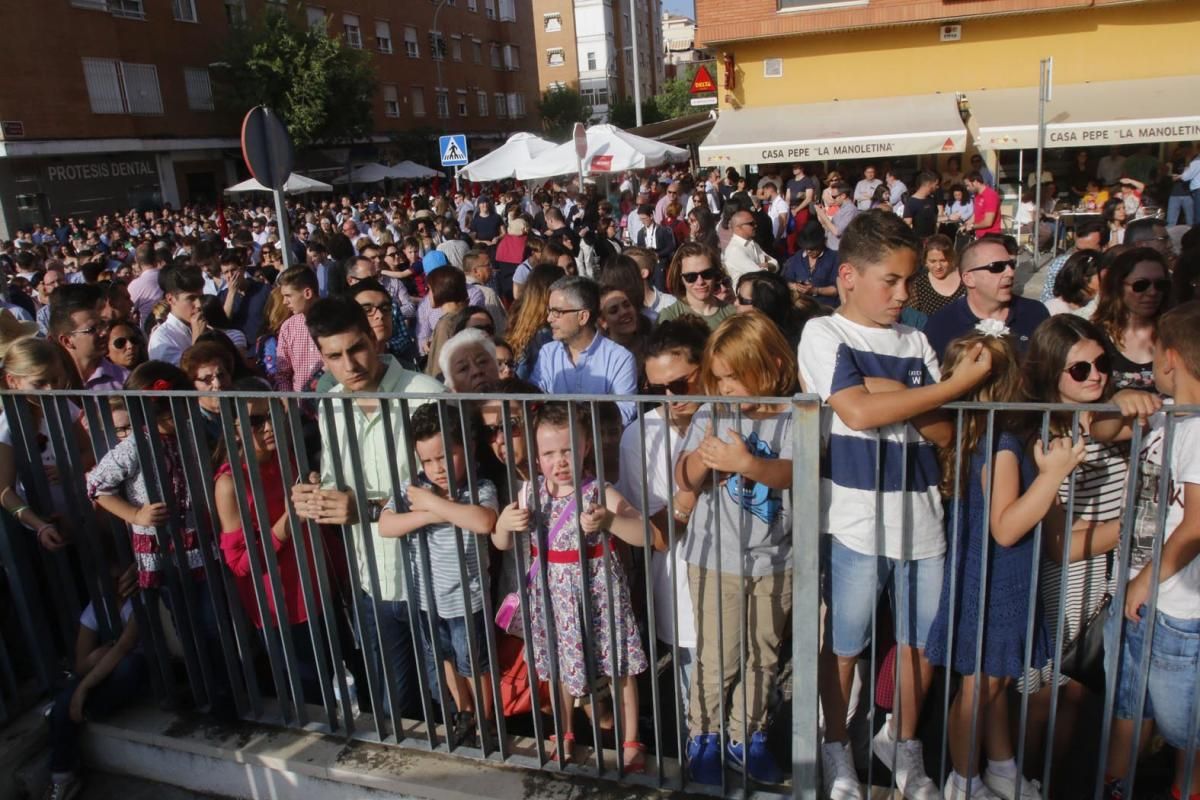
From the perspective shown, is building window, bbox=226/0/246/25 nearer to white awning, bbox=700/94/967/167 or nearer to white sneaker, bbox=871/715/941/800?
white awning, bbox=700/94/967/167

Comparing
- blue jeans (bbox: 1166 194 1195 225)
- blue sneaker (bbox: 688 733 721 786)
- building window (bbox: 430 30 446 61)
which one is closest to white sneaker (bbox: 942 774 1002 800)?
blue sneaker (bbox: 688 733 721 786)

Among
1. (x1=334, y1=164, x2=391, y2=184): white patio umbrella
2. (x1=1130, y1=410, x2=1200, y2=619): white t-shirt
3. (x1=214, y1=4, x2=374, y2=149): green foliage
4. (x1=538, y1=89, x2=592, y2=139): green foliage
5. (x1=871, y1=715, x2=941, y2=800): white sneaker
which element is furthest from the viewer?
(x1=538, y1=89, x2=592, y2=139): green foliage

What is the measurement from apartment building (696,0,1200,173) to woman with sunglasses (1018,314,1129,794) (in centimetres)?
1642

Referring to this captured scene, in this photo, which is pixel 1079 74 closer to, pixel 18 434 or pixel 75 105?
pixel 18 434

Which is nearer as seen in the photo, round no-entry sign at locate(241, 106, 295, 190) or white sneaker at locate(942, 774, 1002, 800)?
white sneaker at locate(942, 774, 1002, 800)

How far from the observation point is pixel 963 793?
285 centimetres

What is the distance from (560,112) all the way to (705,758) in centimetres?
5887

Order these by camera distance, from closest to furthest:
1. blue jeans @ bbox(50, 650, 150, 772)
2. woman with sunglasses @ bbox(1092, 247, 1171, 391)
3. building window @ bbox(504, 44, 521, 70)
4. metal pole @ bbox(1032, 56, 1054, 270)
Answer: blue jeans @ bbox(50, 650, 150, 772) → woman with sunglasses @ bbox(1092, 247, 1171, 391) → metal pole @ bbox(1032, 56, 1054, 270) → building window @ bbox(504, 44, 521, 70)

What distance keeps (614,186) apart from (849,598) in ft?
82.1

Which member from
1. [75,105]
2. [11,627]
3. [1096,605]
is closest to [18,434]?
[11,627]

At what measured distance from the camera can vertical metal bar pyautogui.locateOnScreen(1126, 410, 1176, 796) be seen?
2184 mm

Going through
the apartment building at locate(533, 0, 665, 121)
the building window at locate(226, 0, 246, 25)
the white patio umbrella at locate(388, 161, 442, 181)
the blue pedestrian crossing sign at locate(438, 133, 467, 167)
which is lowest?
the blue pedestrian crossing sign at locate(438, 133, 467, 167)

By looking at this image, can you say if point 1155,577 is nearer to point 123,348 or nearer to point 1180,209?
point 123,348

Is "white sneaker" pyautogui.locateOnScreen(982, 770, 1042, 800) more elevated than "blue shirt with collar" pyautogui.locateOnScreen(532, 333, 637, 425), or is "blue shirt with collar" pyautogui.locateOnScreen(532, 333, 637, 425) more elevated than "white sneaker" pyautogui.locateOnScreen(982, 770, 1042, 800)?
"blue shirt with collar" pyautogui.locateOnScreen(532, 333, 637, 425)
